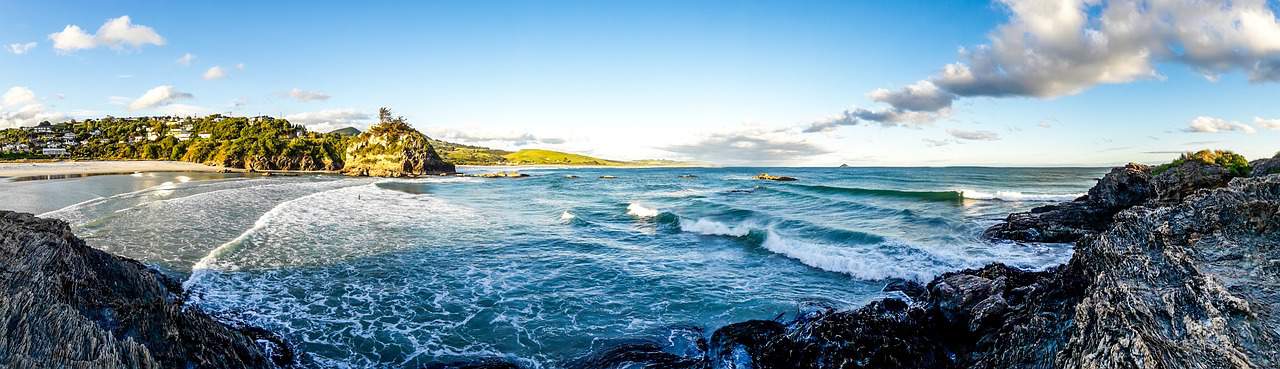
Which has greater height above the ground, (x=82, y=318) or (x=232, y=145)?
(x=232, y=145)

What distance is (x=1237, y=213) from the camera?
5.62 m

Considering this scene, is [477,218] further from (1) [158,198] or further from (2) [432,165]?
(2) [432,165]

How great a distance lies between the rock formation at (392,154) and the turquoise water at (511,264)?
5562cm

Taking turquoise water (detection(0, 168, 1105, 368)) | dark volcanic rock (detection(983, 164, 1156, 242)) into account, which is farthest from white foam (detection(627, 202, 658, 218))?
dark volcanic rock (detection(983, 164, 1156, 242))

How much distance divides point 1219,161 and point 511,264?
28308 mm

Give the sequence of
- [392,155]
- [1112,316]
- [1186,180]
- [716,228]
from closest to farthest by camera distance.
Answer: [1112,316] → [1186,180] → [716,228] → [392,155]

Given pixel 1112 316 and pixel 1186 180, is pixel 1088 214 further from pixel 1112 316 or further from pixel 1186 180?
pixel 1112 316

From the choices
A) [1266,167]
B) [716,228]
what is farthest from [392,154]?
[1266,167]

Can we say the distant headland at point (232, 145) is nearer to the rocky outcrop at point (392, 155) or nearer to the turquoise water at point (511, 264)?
the rocky outcrop at point (392, 155)

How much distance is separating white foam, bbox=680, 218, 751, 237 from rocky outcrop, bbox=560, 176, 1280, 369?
44.7 feet

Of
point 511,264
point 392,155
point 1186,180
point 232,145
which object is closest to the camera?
point 511,264

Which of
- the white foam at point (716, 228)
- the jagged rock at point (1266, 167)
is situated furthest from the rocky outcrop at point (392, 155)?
the jagged rock at point (1266, 167)

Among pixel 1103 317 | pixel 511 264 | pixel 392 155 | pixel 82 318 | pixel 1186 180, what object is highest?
pixel 392 155

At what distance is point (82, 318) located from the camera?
16.4 ft
